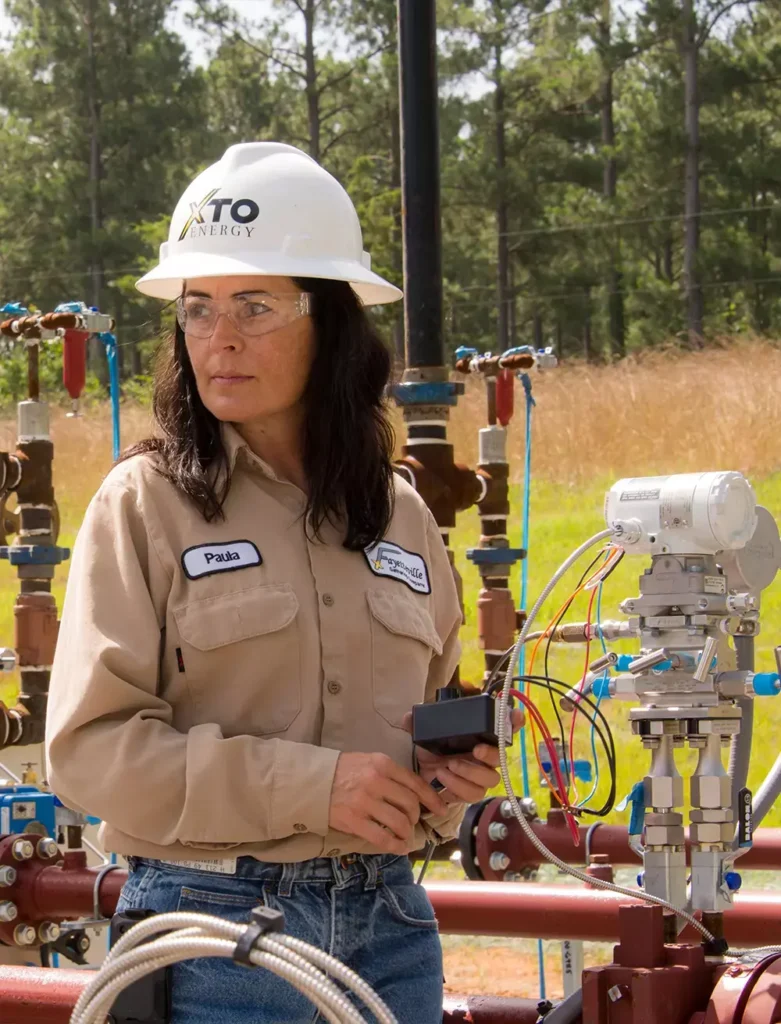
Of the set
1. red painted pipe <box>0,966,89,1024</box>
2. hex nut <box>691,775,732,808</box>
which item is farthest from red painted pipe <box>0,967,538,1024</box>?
hex nut <box>691,775,732,808</box>

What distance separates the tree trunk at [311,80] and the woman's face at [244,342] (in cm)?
2359

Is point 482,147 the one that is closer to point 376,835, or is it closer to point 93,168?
point 93,168

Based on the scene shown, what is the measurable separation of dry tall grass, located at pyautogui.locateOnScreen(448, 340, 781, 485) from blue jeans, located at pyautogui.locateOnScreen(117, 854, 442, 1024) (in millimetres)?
9081

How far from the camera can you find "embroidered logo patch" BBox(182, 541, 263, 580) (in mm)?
2004

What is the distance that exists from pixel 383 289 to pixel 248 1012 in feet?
3.50

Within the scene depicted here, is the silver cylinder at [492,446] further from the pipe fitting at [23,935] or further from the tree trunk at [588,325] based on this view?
the tree trunk at [588,325]

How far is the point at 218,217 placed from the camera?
7.30 feet

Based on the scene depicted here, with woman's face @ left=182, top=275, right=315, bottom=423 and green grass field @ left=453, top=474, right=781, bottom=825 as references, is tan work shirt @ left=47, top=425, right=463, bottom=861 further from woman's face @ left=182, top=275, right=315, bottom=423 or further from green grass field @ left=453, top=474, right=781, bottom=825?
green grass field @ left=453, top=474, right=781, bottom=825

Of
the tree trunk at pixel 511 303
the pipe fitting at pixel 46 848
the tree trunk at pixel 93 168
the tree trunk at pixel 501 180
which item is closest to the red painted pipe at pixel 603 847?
the pipe fitting at pixel 46 848

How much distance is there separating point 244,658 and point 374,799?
24 centimetres

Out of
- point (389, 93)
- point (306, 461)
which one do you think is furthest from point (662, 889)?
point (389, 93)

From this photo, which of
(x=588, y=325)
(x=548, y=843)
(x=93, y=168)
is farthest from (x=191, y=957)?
(x=588, y=325)

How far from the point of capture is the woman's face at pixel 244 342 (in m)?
2.13

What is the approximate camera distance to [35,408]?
16.1ft
